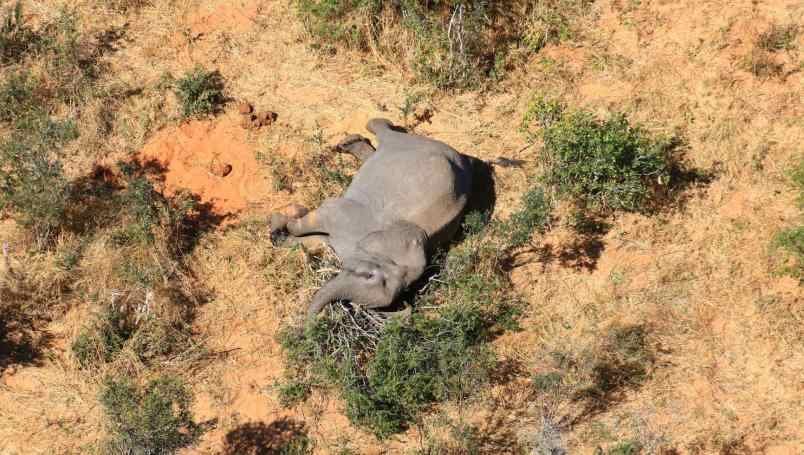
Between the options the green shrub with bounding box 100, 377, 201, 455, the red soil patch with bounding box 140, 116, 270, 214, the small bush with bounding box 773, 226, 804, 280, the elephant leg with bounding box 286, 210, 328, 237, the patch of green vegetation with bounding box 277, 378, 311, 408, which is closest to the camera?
the green shrub with bounding box 100, 377, 201, 455

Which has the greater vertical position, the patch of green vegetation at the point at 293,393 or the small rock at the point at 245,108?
the small rock at the point at 245,108

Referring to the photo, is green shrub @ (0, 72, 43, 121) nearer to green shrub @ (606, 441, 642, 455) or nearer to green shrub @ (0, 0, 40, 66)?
green shrub @ (0, 0, 40, 66)

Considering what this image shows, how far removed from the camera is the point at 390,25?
10273 mm

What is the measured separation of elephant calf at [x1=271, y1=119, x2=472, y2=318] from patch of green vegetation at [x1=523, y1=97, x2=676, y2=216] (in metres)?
1.03

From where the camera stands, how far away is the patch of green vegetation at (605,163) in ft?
28.4

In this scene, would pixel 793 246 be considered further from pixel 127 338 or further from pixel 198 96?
pixel 198 96

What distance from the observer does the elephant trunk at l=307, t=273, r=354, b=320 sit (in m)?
7.91

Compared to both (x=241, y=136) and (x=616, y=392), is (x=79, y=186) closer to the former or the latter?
(x=241, y=136)

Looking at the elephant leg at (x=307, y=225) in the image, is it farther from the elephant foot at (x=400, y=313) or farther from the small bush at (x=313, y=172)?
the elephant foot at (x=400, y=313)

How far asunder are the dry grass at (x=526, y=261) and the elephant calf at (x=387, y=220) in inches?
16.5

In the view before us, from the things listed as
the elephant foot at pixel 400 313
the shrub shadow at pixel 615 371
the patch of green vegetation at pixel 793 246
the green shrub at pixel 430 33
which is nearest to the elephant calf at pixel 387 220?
the elephant foot at pixel 400 313

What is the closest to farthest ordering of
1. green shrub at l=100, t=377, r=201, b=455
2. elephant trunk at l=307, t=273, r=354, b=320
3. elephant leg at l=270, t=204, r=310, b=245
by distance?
green shrub at l=100, t=377, r=201, b=455
elephant trunk at l=307, t=273, r=354, b=320
elephant leg at l=270, t=204, r=310, b=245

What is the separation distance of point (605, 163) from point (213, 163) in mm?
4548

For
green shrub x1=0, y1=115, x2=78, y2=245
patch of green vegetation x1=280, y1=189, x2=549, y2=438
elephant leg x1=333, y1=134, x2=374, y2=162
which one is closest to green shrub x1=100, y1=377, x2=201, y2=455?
patch of green vegetation x1=280, y1=189, x2=549, y2=438
